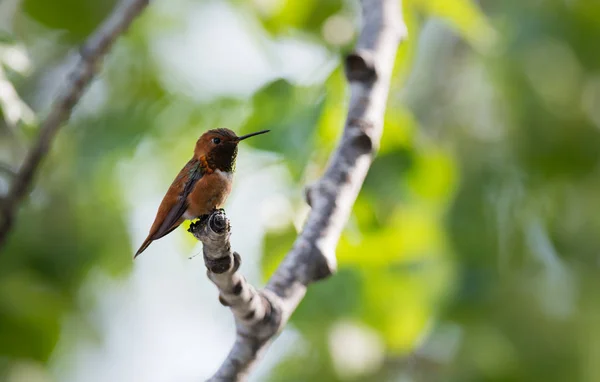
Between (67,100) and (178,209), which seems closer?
(178,209)

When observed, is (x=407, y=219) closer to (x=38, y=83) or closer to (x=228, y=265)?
(x=228, y=265)

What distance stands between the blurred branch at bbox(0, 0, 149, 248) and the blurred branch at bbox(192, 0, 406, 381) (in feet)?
2.79

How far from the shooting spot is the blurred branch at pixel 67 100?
8.86ft

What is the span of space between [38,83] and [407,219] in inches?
130

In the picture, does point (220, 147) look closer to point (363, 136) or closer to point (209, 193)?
point (209, 193)

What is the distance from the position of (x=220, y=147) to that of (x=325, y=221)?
354mm

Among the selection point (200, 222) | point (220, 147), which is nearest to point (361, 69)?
point (220, 147)

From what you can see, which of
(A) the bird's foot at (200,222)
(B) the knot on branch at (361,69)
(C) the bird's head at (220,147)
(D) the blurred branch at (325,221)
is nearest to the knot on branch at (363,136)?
(D) the blurred branch at (325,221)

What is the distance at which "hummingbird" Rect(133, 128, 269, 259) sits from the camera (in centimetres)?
187

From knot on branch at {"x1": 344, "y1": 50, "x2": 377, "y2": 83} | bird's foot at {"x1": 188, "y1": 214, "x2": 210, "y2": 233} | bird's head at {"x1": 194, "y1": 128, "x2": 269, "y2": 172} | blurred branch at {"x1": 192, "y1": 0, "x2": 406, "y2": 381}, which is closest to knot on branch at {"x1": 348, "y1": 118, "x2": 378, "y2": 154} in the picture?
blurred branch at {"x1": 192, "y1": 0, "x2": 406, "y2": 381}

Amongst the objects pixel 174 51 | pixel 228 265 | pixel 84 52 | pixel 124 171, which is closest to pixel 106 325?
pixel 124 171

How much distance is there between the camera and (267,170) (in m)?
3.49

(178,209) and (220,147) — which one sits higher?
(220,147)

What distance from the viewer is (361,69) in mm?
2424
